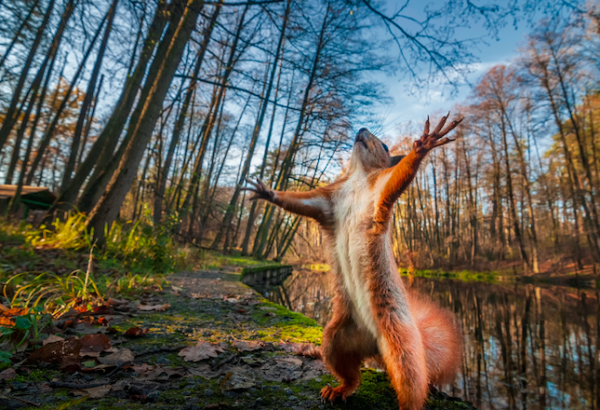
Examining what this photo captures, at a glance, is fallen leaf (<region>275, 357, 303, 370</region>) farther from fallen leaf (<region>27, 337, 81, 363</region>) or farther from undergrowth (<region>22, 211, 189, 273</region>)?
undergrowth (<region>22, 211, 189, 273</region>)

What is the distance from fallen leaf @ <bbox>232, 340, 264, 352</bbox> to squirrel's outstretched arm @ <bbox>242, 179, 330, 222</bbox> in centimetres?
125

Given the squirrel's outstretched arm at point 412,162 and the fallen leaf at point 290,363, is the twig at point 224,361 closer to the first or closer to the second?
the fallen leaf at point 290,363

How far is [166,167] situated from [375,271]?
39.3 ft

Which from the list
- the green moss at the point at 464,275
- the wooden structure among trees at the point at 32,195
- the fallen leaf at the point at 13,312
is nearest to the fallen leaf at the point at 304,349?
the fallen leaf at the point at 13,312

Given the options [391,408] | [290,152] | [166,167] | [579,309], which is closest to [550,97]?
[579,309]

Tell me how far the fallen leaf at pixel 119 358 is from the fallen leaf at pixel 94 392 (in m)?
0.31

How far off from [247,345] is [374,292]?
56.4 inches

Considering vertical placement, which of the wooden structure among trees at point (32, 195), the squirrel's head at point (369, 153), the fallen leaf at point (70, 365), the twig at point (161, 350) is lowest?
the twig at point (161, 350)

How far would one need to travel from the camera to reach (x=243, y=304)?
4.22m

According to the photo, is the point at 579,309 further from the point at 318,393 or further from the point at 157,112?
the point at 157,112

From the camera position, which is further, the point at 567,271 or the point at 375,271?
the point at 567,271

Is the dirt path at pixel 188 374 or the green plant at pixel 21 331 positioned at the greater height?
the green plant at pixel 21 331

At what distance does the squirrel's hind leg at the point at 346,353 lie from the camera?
1.59 metres

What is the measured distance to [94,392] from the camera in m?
1.41
